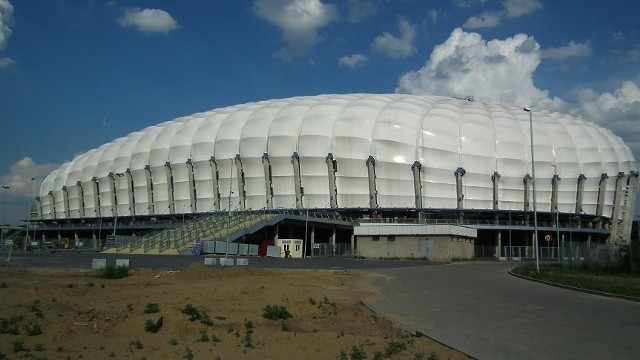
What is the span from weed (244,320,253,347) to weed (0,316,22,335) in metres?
4.81

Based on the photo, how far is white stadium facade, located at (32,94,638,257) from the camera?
80.9m

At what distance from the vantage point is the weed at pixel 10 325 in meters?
12.1

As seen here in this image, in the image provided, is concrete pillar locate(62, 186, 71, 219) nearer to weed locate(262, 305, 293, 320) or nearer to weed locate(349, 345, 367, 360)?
weed locate(262, 305, 293, 320)

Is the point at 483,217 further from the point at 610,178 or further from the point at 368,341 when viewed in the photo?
the point at 368,341

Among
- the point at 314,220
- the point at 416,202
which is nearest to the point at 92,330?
the point at 314,220

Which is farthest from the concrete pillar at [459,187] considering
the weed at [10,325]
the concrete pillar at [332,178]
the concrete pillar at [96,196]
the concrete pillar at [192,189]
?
the weed at [10,325]

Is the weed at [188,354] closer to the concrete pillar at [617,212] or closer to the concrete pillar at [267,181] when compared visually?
the concrete pillar at [267,181]

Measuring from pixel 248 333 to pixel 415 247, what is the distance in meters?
48.7

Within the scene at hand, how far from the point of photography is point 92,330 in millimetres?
12695

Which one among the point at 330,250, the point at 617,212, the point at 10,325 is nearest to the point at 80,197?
the point at 330,250

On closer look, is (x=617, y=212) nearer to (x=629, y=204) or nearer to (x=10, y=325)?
(x=629, y=204)

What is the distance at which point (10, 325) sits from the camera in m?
12.6

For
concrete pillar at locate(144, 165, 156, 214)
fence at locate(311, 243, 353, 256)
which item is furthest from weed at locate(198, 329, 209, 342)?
concrete pillar at locate(144, 165, 156, 214)

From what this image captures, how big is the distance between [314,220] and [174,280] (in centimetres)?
4770
